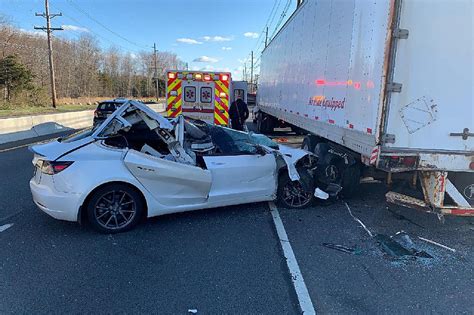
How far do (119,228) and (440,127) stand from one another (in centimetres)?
424

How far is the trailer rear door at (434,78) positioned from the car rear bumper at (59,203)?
3.97m

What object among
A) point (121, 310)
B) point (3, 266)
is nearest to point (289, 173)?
point (121, 310)

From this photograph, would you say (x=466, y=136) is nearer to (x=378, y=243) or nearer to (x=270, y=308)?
(x=378, y=243)

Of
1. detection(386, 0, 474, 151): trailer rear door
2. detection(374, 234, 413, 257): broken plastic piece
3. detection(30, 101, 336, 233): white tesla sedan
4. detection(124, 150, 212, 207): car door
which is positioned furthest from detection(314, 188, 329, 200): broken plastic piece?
detection(124, 150, 212, 207): car door

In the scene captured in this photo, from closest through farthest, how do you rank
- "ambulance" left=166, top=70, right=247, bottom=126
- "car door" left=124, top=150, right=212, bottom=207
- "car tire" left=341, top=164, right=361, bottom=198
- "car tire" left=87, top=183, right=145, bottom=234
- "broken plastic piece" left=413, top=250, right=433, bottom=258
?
"broken plastic piece" left=413, top=250, right=433, bottom=258, "car tire" left=87, top=183, right=145, bottom=234, "car door" left=124, top=150, right=212, bottom=207, "car tire" left=341, top=164, right=361, bottom=198, "ambulance" left=166, top=70, right=247, bottom=126

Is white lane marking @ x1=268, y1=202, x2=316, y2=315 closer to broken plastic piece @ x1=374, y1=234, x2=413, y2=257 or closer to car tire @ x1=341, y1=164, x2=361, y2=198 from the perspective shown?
broken plastic piece @ x1=374, y1=234, x2=413, y2=257

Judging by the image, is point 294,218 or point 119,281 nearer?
point 119,281

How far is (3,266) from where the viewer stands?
12.6 feet

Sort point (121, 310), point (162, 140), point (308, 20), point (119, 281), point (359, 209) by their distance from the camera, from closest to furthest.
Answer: point (121, 310) → point (119, 281) → point (162, 140) → point (359, 209) → point (308, 20)

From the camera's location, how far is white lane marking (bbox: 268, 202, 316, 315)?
322 centimetres

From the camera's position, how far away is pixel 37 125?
17.4 meters

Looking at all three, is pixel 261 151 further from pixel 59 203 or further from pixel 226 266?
pixel 59 203

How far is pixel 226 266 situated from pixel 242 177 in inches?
72.4

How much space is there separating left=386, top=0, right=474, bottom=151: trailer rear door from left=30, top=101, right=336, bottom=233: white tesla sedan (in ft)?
6.00
